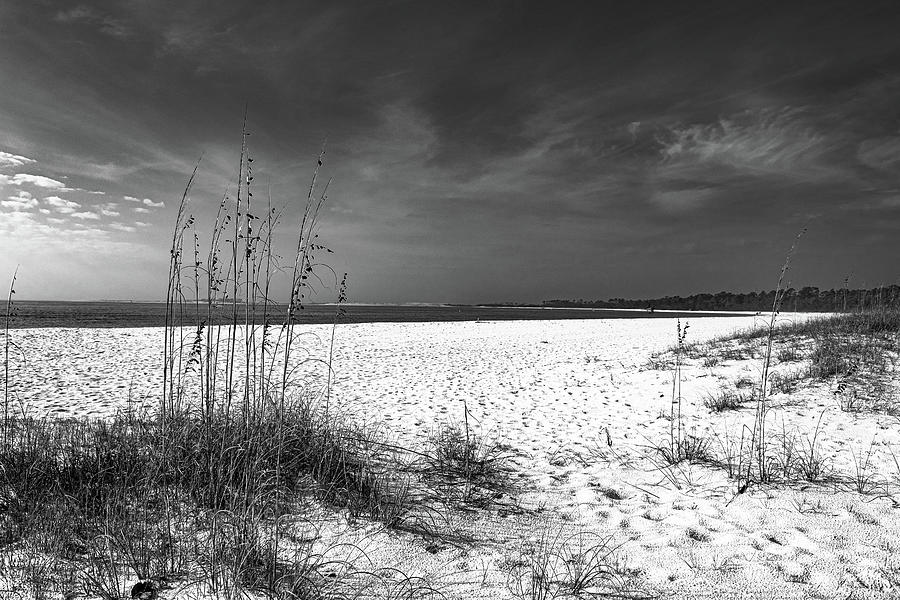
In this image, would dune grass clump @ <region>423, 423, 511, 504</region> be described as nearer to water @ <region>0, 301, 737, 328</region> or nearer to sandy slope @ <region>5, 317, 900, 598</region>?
sandy slope @ <region>5, 317, 900, 598</region>

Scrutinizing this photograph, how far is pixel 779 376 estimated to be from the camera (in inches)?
300

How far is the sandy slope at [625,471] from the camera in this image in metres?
2.77

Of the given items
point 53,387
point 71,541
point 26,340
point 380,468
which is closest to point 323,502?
point 380,468

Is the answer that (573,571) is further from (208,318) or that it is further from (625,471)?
(208,318)

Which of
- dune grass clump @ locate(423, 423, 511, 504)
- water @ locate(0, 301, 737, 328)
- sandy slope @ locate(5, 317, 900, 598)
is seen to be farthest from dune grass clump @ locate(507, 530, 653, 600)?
water @ locate(0, 301, 737, 328)

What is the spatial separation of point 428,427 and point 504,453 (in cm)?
138

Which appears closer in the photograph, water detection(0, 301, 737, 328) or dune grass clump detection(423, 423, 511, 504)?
dune grass clump detection(423, 423, 511, 504)

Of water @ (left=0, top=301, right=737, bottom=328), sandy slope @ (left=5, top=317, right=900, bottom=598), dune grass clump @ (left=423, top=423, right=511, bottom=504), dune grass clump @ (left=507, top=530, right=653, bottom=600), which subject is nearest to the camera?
dune grass clump @ (left=507, top=530, right=653, bottom=600)

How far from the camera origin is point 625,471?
4625 mm

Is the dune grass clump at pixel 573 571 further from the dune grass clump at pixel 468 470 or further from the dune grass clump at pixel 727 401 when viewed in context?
the dune grass clump at pixel 727 401

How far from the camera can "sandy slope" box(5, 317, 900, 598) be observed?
109 inches

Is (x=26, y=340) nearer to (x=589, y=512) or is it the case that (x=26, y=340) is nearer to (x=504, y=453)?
(x=504, y=453)

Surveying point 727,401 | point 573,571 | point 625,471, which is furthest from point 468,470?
point 727,401

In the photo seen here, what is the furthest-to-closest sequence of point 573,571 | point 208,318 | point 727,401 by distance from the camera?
point 727,401 → point 208,318 → point 573,571
